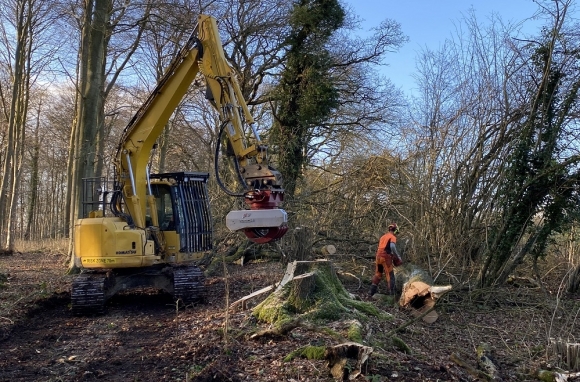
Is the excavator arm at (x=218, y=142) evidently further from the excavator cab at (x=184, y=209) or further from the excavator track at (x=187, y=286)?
the excavator track at (x=187, y=286)

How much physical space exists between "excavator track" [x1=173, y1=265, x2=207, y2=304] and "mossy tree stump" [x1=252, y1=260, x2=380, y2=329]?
2.07 metres

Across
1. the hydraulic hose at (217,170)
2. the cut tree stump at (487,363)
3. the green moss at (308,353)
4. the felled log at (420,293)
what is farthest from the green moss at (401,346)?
the hydraulic hose at (217,170)

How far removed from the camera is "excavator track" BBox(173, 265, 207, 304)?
9.49 metres

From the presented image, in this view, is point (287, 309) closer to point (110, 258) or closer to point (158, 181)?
point (110, 258)

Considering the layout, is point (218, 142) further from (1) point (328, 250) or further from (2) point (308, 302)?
Result: (1) point (328, 250)

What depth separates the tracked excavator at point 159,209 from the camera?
27.6 ft

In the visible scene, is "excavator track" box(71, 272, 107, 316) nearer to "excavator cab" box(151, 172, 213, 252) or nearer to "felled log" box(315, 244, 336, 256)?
"excavator cab" box(151, 172, 213, 252)

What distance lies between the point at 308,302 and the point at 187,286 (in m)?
2.90

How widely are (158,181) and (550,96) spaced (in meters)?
8.01

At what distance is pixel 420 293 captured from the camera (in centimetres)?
929

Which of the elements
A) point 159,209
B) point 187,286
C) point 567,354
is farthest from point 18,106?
point 567,354

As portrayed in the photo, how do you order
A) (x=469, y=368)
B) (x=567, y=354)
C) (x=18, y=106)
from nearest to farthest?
(x=469, y=368), (x=567, y=354), (x=18, y=106)

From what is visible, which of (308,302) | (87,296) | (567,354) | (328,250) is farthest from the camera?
(328,250)

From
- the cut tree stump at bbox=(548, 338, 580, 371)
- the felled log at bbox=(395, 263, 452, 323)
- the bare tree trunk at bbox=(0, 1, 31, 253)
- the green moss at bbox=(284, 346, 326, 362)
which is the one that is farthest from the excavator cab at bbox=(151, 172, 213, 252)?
the bare tree trunk at bbox=(0, 1, 31, 253)
